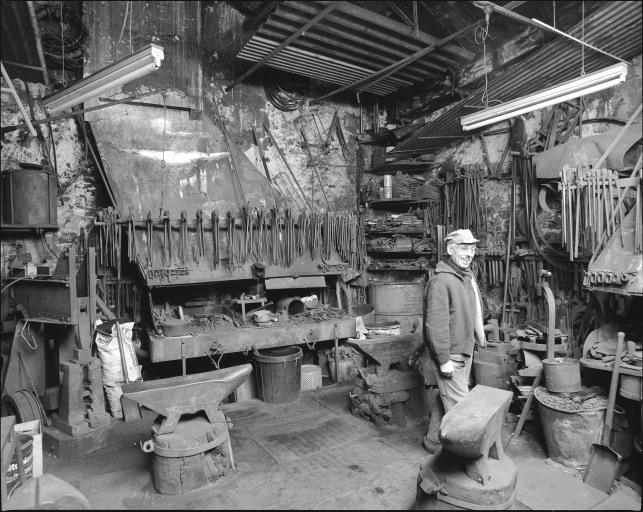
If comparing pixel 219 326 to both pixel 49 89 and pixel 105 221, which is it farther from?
pixel 49 89

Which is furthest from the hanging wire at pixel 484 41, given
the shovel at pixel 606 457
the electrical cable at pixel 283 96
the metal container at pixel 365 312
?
the metal container at pixel 365 312

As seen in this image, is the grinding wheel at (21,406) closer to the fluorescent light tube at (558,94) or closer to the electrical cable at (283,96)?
the fluorescent light tube at (558,94)

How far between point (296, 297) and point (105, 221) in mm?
2560

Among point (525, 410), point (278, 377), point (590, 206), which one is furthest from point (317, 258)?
point (590, 206)

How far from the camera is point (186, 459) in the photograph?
3.33m

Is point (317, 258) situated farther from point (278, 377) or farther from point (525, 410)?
point (525, 410)

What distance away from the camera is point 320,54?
5719 millimetres

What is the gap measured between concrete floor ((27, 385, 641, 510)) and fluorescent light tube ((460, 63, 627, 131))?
3.11m

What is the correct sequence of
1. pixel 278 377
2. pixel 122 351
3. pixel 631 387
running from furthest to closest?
pixel 278 377 < pixel 122 351 < pixel 631 387

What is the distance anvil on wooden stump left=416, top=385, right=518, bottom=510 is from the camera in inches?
99.2

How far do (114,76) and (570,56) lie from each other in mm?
4455

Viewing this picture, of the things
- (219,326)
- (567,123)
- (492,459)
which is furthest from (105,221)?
(567,123)

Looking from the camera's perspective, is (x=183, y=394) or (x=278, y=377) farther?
(x=278, y=377)

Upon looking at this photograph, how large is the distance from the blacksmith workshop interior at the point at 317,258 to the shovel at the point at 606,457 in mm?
18
